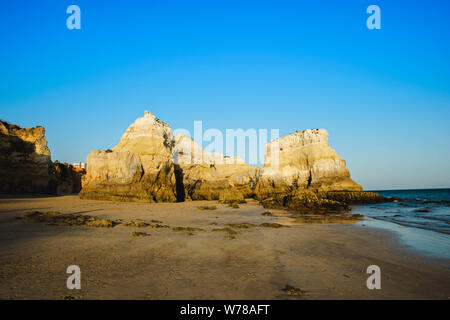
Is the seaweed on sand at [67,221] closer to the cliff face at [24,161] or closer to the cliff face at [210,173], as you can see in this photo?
the cliff face at [210,173]

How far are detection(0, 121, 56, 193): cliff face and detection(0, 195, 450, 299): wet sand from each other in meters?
23.1

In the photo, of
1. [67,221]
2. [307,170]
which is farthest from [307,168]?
[67,221]

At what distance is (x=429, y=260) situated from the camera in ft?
22.4

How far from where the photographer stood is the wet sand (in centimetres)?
424

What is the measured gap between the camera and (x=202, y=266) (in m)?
5.67

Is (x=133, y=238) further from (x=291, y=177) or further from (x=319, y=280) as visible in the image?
(x=291, y=177)

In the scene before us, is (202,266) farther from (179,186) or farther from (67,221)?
(179,186)

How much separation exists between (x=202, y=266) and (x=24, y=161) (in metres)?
31.5

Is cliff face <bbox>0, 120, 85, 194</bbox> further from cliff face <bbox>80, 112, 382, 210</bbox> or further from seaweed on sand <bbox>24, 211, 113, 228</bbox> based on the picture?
seaweed on sand <bbox>24, 211, 113, 228</bbox>

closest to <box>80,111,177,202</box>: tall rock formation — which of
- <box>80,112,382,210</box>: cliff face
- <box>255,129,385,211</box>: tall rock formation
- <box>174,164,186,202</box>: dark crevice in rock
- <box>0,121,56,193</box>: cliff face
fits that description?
<box>80,112,382,210</box>: cliff face

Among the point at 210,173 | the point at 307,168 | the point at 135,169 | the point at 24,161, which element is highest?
the point at 24,161

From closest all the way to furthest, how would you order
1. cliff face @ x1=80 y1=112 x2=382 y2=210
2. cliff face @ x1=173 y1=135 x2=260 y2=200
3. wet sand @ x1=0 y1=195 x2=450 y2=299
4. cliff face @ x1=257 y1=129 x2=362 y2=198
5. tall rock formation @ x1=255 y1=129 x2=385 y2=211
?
1. wet sand @ x1=0 y1=195 x2=450 y2=299
2. cliff face @ x1=80 y1=112 x2=382 y2=210
3. cliff face @ x1=173 y1=135 x2=260 y2=200
4. tall rock formation @ x1=255 y1=129 x2=385 y2=211
5. cliff face @ x1=257 y1=129 x2=362 y2=198

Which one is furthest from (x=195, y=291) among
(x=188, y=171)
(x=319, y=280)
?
(x=188, y=171)
